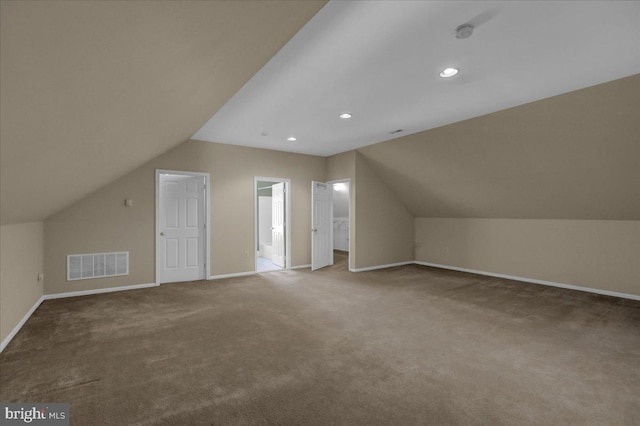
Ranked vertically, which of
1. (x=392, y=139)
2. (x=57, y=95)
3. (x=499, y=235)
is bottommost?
(x=499, y=235)

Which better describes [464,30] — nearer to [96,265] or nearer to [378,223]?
[378,223]

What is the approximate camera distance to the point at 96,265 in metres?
4.72

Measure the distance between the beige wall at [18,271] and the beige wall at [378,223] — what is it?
5111 millimetres

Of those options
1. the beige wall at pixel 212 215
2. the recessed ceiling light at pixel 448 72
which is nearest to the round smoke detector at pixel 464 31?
the recessed ceiling light at pixel 448 72

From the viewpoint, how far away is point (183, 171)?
5387 mm

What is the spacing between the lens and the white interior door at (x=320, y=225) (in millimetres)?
6500

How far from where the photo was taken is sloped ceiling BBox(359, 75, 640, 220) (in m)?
3.37

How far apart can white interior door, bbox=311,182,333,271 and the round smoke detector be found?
4.51 metres

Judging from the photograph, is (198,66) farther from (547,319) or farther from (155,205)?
(547,319)

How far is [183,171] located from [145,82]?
3874 mm

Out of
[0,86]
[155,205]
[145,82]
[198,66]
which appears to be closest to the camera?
[0,86]

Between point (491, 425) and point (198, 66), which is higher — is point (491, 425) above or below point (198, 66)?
below

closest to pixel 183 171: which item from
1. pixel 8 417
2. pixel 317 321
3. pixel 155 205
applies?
pixel 155 205

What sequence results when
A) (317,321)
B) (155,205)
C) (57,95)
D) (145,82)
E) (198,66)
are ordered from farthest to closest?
(155,205) < (317,321) < (198,66) < (145,82) < (57,95)
